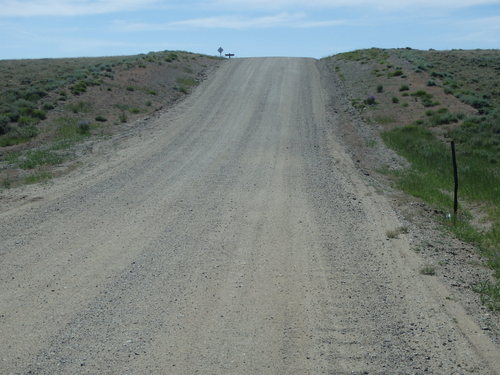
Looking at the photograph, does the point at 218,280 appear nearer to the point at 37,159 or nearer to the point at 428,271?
the point at 428,271

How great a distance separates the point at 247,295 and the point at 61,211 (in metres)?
6.09

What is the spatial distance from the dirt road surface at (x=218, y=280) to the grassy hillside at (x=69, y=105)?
2.62m

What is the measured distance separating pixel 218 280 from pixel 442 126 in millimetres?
18949

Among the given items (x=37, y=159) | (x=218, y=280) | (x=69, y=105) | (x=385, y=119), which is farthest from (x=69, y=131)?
(x=218, y=280)

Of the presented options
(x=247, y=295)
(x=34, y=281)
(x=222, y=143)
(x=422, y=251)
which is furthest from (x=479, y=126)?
(x=34, y=281)

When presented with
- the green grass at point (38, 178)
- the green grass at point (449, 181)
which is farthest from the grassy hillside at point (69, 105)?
the green grass at point (449, 181)

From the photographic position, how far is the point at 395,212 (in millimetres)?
12578

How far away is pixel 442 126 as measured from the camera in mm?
24578

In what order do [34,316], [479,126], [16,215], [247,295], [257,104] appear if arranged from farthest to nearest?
1. [257,104]
2. [479,126]
3. [16,215]
4. [247,295]
5. [34,316]

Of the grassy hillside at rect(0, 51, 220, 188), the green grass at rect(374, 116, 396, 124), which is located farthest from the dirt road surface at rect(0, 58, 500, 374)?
the green grass at rect(374, 116, 396, 124)

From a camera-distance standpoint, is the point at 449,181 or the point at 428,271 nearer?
the point at 428,271

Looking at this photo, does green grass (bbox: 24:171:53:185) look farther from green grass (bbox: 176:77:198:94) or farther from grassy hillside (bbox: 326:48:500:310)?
green grass (bbox: 176:77:198:94)

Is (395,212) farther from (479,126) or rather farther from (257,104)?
(257,104)

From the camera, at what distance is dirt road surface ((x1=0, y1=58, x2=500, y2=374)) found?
6254mm
